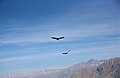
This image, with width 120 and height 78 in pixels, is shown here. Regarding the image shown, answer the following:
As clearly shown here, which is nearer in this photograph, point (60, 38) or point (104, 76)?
point (60, 38)

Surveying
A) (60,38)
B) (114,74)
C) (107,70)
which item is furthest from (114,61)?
(60,38)

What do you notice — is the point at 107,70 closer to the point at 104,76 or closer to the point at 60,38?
the point at 104,76

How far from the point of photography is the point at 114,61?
194 m

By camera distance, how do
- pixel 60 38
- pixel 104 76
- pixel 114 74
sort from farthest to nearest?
pixel 104 76 < pixel 114 74 < pixel 60 38

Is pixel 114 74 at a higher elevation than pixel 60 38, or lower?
higher

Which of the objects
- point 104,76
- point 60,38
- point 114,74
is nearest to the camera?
point 60,38

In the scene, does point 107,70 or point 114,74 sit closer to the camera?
point 114,74

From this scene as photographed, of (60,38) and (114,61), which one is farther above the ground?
(114,61)

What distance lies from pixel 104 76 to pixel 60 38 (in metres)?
192

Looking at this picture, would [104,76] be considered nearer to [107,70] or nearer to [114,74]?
[107,70]

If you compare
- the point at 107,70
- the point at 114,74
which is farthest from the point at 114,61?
the point at 114,74

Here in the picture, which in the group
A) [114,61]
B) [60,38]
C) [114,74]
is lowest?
[60,38]

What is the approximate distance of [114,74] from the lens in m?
170

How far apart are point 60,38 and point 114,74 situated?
555ft
